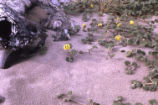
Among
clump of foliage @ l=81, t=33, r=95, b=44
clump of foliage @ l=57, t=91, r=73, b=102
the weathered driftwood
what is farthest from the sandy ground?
clump of foliage @ l=81, t=33, r=95, b=44

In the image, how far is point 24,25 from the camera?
2496 mm

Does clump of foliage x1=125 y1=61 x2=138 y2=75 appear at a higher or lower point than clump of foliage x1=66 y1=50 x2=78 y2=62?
lower

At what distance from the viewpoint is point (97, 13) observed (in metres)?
4.71

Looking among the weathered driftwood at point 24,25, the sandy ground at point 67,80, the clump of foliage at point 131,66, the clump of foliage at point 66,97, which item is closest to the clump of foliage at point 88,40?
the weathered driftwood at point 24,25

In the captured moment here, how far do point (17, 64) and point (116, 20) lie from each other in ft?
8.75

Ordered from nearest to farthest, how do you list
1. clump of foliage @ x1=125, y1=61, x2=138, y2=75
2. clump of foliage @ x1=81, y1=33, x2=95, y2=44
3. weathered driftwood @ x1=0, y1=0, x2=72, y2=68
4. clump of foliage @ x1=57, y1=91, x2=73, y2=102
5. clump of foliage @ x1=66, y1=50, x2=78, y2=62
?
clump of foliage @ x1=57, y1=91, x2=73, y2=102
weathered driftwood @ x1=0, y1=0, x2=72, y2=68
clump of foliage @ x1=125, y1=61, x2=138, y2=75
clump of foliage @ x1=66, y1=50, x2=78, y2=62
clump of foliage @ x1=81, y1=33, x2=95, y2=44

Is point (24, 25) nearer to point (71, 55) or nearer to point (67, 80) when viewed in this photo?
point (71, 55)

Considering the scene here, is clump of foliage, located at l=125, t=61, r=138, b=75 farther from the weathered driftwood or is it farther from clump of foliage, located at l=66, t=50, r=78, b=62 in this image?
the weathered driftwood

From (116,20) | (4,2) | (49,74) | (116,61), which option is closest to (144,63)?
(116,61)

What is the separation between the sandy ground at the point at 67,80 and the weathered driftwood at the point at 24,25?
28 centimetres

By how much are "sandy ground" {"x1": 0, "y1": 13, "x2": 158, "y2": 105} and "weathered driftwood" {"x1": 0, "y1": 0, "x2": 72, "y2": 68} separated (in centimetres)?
28

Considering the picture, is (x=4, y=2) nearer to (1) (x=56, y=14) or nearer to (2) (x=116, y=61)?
(1) (x=56, y=14)

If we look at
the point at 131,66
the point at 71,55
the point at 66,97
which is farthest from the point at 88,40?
the point at 66,97

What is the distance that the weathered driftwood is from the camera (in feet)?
7.63
